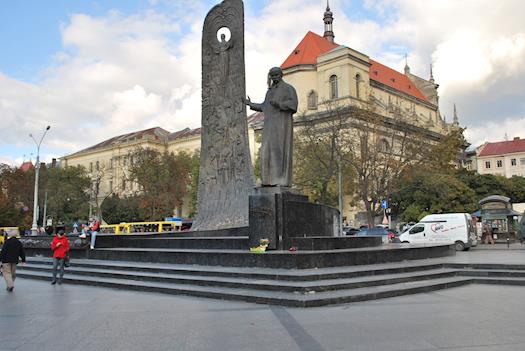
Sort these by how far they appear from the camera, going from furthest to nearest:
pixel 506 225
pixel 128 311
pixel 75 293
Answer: pixel 506 225
pixel 75 293
pixel 128 311

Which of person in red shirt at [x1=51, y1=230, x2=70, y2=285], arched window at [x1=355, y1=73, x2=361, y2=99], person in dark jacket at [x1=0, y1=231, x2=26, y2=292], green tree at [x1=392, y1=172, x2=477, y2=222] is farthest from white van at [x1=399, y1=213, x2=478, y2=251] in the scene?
arched window at [x1=355, y1=73, x2=361, y2=99]

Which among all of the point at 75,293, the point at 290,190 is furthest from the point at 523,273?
the point at 75,293

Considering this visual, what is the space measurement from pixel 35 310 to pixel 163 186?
48.6m

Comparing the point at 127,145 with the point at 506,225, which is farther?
the point at 127,145

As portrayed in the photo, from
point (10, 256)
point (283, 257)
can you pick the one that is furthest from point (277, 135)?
point (10, 256)

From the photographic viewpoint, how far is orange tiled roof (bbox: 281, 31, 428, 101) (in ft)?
218

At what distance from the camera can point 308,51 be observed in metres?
67.4

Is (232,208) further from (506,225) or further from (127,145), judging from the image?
(127,145)

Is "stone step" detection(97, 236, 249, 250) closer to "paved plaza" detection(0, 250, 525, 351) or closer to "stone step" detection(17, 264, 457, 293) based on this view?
"stone step" detection(17, 264, 457, 293)

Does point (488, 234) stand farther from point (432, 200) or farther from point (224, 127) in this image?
point (224, 127)

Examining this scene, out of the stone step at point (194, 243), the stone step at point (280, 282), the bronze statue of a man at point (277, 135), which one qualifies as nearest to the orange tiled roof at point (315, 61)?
the stone step at point (194, 243)

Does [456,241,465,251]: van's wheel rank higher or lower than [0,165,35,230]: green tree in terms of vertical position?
lower

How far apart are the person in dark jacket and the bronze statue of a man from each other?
20.1 feet

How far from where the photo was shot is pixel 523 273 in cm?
1065
